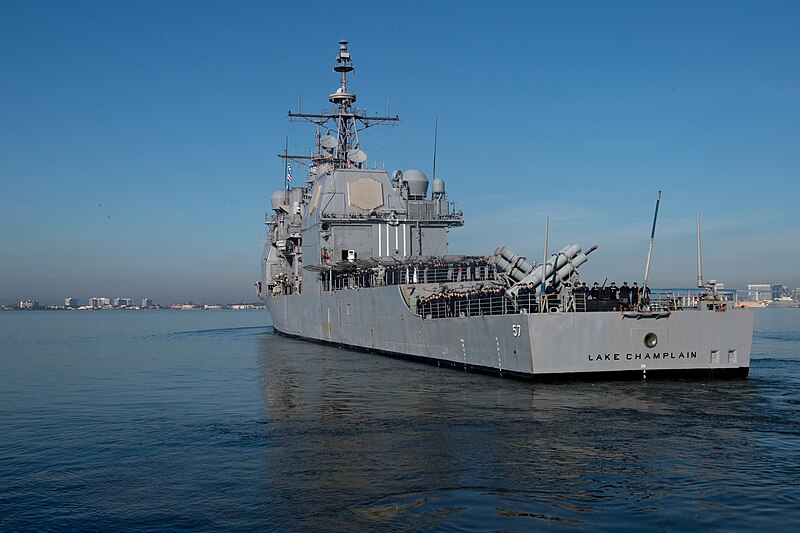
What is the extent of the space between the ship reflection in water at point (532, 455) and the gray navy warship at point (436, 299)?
3.18 feet

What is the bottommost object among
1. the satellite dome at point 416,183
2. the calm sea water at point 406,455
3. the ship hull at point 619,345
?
the calm sea water at point 406,455

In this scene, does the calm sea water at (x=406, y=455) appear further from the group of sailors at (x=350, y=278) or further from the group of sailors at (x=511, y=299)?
the group of sailors at (x=350, y=278)

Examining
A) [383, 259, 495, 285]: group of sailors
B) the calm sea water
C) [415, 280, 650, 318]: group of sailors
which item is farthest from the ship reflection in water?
[383, 259, 495, 285]: group of sailors

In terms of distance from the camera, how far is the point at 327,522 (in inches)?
349

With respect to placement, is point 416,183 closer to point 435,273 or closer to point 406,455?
point 435,273

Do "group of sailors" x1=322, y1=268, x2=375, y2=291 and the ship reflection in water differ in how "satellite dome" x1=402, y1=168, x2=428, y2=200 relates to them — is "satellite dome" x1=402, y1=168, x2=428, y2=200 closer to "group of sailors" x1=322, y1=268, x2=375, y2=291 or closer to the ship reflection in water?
"group of sailors" x1=322, y1=268, x2=375, y2=291

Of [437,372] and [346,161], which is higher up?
[346,161]

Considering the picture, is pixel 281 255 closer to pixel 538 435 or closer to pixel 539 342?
pixel 539 342

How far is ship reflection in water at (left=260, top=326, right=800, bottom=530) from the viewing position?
362 inches

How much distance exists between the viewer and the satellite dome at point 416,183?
4131 centimetres

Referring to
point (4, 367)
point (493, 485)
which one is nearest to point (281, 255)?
point (4, 367)

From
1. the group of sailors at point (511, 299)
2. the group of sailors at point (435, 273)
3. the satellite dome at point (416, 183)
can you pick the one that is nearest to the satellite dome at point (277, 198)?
the satellite dome at point (416, 183)

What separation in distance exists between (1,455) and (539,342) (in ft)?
41.2

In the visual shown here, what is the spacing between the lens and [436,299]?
26.9m
